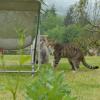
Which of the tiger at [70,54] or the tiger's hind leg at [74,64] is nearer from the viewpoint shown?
the tiger's hind leg at [74,64]

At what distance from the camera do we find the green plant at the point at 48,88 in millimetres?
1173

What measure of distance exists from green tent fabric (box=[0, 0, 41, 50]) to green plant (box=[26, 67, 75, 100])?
6.63 meters

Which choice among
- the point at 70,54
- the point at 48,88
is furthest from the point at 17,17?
the point at 48,88

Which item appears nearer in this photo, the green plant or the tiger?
the green plant

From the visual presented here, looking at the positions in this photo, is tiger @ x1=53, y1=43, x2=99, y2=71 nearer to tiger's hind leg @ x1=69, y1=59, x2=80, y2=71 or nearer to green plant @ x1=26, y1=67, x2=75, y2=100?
tiger's hind leg @ x1=69, y1=59, x2=80, y2=71

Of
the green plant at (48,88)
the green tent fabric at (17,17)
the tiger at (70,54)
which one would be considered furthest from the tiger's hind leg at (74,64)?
the green plant at (48,88)

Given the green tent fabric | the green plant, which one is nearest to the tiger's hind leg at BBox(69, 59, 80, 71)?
the green tent fabric

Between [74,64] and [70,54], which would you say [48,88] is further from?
[70,54]

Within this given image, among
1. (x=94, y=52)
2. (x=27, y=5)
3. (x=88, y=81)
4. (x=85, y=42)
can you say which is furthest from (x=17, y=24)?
(x=94, y=52)

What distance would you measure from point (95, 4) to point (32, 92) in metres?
13.2

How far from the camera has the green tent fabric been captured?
7855mm

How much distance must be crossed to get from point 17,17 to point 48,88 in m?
6.74

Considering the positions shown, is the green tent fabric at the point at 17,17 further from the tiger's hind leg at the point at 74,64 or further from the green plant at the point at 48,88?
the green plant at the point at 48,88

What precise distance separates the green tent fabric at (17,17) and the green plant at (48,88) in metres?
6.63
